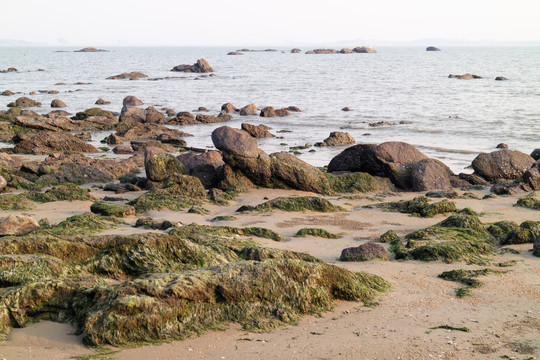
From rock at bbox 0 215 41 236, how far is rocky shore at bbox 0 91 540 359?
21 mm

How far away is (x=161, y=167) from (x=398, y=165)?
21.5 feet

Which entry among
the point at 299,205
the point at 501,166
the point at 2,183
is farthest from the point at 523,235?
the point at 2,183

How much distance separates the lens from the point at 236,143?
14336 mm

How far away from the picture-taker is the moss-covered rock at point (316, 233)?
9711 mm

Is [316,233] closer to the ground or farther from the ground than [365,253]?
closer to the ground

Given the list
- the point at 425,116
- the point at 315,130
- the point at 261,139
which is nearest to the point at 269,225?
the point at 261,139

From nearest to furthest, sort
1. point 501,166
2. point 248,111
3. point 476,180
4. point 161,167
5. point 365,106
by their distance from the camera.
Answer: point 161,167 < point 476,180 < point 501,166 < point 248,111 < point 365,106

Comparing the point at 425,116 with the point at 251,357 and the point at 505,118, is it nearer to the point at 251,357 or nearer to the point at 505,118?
the point at 505,118

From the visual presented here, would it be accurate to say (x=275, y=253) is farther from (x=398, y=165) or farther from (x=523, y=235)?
(x=398, y=165)

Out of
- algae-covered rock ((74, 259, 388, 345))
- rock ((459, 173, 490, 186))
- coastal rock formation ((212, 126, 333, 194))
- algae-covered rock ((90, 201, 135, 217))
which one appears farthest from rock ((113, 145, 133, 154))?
algae-covered rock ((74, 259, 388, 345))

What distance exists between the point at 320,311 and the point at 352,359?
1089 mm

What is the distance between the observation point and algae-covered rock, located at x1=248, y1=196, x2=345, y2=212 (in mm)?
11859

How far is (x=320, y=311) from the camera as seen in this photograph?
589 centimetres

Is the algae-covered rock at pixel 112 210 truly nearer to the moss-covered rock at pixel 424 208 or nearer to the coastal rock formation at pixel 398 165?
the moss-covered rock at pixel 424 208
